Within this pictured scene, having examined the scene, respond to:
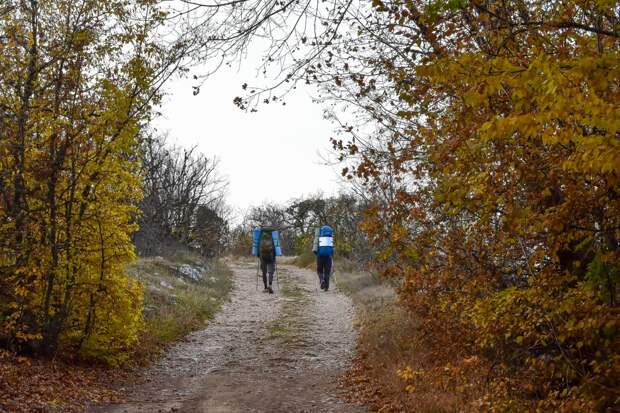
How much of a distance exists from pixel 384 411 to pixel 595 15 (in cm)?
479

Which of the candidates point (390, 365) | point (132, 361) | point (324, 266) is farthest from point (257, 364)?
point (324, 266)

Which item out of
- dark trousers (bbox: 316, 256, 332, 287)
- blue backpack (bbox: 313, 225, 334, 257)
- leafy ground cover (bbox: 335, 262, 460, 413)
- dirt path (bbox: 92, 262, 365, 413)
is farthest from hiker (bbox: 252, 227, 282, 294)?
leafy ground cover (bbox: 335, 262, 460, 413)

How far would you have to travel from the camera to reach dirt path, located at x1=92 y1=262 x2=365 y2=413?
7.70 meters

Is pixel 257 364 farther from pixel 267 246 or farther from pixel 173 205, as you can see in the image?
pixel 173 205

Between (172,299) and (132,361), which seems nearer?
(132,361)

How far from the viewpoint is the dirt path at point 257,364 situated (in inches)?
303

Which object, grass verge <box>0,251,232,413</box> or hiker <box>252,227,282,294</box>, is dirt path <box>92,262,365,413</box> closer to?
grass verge <box>0,251,232,413</box>

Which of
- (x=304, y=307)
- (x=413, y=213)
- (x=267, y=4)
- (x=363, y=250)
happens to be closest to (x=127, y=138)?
(x=267, y=4)

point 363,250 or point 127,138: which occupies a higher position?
point 127,138

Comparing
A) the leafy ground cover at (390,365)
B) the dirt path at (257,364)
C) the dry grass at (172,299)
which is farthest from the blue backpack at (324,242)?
the leafy ground cover at (390,365)

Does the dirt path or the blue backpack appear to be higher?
the blue backpack

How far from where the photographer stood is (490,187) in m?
5.67

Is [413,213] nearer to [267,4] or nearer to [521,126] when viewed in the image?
[267,4]

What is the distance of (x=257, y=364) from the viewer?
1001 cm
